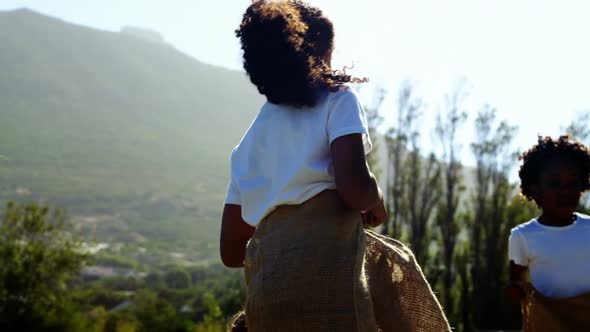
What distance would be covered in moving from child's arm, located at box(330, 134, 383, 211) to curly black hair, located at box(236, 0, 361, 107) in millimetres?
187

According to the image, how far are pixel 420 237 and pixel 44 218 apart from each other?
10.5 meters

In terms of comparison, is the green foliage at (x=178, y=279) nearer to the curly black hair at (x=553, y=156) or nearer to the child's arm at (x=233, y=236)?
the curly black hair at (x=553, y=156)

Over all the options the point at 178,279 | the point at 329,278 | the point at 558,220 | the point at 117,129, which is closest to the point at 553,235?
the point at 558,220

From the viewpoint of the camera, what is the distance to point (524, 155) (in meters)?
3.95

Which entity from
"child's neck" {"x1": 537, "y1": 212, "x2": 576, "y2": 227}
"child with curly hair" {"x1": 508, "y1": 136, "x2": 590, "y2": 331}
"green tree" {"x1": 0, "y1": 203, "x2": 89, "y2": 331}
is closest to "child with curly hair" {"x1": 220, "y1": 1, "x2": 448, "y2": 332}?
"child with curly hair" {"x1": 508, "y1": 136, "x2": 590, "y2": 331}

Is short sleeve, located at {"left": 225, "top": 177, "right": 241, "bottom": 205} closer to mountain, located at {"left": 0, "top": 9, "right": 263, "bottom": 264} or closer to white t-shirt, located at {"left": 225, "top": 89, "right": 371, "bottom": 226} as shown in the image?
white t-shirt, located at {"left": 225, "top": 89, "right": 371, "bottom": 226}

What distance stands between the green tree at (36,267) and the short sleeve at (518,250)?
428 inches

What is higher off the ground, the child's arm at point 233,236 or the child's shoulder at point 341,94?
the child's shoulder at point 341,94

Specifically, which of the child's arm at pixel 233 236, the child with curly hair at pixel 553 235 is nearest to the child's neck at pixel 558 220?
the child with curly hair at pixel 553 235

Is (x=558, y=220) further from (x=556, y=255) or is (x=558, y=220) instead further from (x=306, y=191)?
(x=306, y=191)

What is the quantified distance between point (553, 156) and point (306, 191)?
83.5 inches

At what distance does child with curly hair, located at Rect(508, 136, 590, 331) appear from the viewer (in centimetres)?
341

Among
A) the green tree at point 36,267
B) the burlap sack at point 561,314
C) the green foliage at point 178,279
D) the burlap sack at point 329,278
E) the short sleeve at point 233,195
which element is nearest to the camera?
the burlap sack at point 329,278

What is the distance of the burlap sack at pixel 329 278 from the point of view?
1980 millimetres
